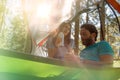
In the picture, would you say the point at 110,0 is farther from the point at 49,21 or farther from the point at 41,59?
the point at 41,59

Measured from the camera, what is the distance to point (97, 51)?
1921 millimetres

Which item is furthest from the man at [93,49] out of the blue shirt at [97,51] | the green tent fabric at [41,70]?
the green tent fabric at [41,70]

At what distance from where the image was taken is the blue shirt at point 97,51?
1860 millimetres

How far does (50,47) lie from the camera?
2.20m

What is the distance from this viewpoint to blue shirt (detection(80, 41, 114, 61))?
1860 mm

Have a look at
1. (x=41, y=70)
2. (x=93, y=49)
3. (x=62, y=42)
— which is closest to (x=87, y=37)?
(x=93, y=49)

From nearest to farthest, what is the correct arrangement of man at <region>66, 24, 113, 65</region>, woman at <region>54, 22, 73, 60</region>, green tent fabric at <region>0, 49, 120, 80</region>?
green tent fabric at <region>0, 49, 120, 80</region> < man at <region>66, 24, 113, 65</region> < woman at <region>54, 22, 73, 60</region>

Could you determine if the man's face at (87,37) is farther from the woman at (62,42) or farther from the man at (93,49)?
the woman at (62,42)

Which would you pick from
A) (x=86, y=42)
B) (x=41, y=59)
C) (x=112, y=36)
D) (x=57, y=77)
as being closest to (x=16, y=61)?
(x=41, y=59)

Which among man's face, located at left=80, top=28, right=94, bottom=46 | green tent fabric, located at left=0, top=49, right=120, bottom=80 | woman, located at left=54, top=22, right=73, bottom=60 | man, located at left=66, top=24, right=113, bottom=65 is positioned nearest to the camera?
green tent fabric, located at left=0, top=49, right=120, bottom=80

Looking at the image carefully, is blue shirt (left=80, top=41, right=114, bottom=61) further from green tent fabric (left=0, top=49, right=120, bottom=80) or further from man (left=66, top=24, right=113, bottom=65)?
green tent fabric (left=0, top=49, right=120, bottom=80)

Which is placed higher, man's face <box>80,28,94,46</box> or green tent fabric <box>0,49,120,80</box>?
man's face <box>80,28,94,46</box>

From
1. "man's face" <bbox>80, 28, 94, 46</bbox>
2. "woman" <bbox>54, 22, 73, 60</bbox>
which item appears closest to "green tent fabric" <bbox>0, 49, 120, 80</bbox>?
"man's face" <bbox>80, 28, 94, 46</bbox>

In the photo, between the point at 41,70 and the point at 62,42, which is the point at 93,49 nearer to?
the point at 62,42
